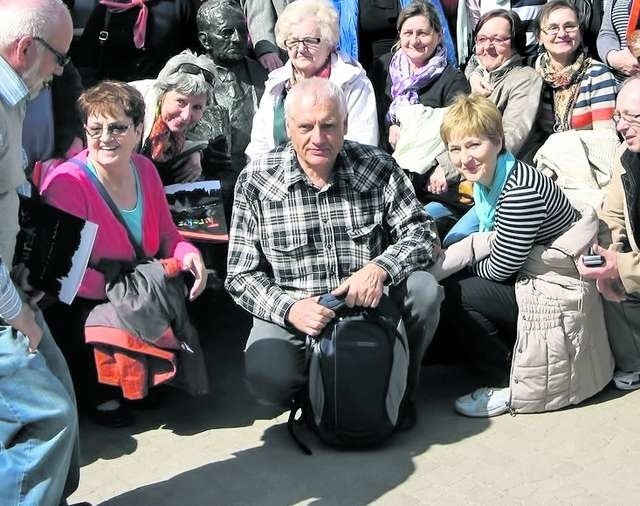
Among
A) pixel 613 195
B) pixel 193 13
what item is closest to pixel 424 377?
pixel 613 195

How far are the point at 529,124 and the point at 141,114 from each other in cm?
210

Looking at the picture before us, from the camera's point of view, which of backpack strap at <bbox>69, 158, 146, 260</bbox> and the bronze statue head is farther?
the bronze statue head

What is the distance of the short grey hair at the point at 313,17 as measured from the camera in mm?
4645

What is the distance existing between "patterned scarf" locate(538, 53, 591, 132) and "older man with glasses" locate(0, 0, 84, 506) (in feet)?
9.53

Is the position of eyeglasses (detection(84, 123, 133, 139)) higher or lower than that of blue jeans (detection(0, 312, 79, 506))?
higher

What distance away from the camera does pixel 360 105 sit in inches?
186

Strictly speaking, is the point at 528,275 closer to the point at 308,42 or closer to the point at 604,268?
the point at 604,268

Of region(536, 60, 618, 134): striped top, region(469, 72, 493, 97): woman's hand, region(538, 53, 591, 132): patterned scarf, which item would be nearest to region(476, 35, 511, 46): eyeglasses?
region(469, 72, 493, 97): woman's hand

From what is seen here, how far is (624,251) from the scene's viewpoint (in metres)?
4.01

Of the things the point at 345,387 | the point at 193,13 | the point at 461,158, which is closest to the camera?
the point at 345,387

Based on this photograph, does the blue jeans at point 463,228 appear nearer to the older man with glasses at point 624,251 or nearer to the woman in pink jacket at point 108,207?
the older man with glasses at point 624,251

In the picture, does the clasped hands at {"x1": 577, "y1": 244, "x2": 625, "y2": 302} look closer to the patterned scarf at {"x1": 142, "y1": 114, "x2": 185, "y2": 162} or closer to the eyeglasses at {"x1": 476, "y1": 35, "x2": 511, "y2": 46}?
the eyeglasses at {"x1": 476, "y1": 35, "x2": 511, "y2": 46}

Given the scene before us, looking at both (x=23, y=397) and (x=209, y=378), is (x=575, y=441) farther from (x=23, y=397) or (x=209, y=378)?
(x=23, y=397)

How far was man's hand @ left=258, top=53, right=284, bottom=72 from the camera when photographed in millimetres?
5199
